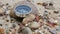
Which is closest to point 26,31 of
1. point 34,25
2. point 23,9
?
point 34,25

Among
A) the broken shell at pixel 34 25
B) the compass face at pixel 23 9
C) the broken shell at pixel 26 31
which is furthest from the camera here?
the compass face at pixel 23 9

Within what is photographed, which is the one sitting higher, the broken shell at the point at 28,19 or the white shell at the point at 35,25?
the broken shell at the point at 28,19

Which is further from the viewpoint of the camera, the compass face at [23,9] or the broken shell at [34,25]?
the compass face at [23,9]

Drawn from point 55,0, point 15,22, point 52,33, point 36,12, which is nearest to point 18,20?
point 15,22

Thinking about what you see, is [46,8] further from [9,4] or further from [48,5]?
[9,4]

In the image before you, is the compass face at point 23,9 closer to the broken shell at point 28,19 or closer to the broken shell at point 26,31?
the broken shell at point 28,19

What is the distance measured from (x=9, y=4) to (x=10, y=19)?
1.29 ft

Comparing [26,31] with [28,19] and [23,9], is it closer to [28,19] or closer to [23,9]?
[28,19]

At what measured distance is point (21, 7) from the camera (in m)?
2.83

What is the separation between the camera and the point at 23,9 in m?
2.80

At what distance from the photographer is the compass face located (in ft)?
9.06

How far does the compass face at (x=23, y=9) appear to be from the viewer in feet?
9.06

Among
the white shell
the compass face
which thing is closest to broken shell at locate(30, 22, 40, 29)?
the white shell

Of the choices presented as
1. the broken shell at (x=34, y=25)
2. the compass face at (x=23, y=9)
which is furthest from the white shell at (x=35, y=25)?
the compass face at (x=23, y=9)
